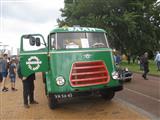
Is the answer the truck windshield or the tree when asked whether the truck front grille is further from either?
the tree

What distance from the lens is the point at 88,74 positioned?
9625 mm

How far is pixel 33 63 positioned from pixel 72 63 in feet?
4.43

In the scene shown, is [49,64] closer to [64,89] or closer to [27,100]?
[64,89]

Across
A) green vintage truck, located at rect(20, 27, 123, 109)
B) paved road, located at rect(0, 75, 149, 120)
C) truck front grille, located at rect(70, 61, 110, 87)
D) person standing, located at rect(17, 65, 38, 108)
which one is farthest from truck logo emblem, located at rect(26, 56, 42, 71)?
paved road, located at rect(0, 75, 149, 120)

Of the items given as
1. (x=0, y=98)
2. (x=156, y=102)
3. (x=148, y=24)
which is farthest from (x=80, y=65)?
(x=148, y=24)

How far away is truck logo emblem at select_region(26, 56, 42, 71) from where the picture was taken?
33.0 ft

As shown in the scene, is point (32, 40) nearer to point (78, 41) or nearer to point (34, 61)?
point (34, 61)

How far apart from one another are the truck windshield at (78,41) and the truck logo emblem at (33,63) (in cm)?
68

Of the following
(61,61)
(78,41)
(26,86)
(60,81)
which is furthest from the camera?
(26,86)

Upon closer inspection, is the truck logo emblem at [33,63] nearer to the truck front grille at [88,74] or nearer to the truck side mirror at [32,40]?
the truck side mirror at [32,40]

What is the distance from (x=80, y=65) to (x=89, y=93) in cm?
89

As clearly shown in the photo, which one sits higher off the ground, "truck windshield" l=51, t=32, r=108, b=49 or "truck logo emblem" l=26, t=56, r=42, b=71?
"truck windshield" l=51, t=32, r=108, b=49

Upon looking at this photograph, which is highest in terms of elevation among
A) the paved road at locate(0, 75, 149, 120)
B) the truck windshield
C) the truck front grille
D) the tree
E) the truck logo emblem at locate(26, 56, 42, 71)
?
the tree

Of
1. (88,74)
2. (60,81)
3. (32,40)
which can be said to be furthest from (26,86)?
(88,74)
